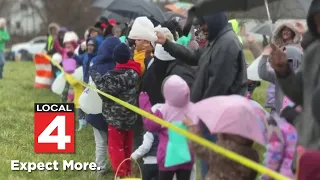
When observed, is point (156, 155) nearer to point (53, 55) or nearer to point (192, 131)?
point (192, 131)

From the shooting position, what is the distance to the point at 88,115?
775cm

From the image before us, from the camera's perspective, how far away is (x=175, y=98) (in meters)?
5.39

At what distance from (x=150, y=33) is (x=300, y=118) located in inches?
134

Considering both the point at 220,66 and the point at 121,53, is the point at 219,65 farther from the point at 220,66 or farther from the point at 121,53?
the point at 121,53

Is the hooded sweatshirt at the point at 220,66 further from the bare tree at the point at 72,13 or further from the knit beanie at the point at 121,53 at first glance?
the bare tree at the point at 72,13

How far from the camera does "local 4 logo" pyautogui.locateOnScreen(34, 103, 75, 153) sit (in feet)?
26.1

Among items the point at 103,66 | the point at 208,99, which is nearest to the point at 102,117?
the point at 103,66

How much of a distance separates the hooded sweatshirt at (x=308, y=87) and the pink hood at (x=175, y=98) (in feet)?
4.01

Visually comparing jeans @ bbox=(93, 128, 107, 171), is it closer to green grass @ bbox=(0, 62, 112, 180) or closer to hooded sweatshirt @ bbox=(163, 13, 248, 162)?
green grass @ bbox=(0, 62, 112, 180)

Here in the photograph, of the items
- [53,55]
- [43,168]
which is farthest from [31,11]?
[43,168]

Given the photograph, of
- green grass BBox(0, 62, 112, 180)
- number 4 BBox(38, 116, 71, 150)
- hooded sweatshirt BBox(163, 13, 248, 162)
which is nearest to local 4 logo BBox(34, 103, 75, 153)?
number 4 BBox(38, 116, 71, 150)

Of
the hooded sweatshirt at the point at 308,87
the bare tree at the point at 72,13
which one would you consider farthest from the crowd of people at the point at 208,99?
the bare tree at the point at 72,13

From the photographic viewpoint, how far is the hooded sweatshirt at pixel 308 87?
4020 millimetres

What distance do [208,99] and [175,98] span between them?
73 centimetres
